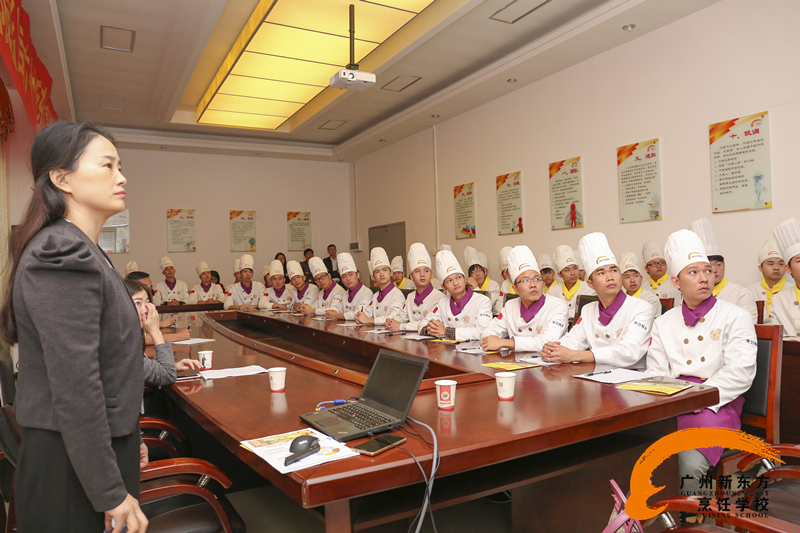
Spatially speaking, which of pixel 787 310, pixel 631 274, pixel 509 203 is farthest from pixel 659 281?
pixel 509 203

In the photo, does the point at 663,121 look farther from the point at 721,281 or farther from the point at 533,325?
the point at 533,325

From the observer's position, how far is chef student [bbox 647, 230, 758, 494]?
189cm

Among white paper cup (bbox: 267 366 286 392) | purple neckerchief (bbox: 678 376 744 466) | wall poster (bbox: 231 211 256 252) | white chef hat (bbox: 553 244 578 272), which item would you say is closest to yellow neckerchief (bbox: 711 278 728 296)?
white chef hat (bbox: 553 244 578 272)

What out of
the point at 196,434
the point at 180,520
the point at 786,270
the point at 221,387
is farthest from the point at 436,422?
the point at 786,270

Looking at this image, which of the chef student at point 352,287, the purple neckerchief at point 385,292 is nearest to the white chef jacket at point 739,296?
the purple neckerchief at point 385,292

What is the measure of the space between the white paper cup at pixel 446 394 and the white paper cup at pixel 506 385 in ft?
0.60

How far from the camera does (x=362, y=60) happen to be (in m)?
5.94

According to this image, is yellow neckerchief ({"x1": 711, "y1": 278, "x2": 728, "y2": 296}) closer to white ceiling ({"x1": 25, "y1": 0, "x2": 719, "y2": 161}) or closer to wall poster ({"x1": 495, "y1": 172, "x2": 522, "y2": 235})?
white ceiling ({"x1": 25, "y1": 0, "x2": 719, "y2": 161})

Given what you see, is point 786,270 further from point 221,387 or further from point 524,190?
point 221,387

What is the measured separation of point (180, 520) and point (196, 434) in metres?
1.36

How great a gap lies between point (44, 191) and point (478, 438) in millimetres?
1145

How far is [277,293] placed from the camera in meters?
7.32

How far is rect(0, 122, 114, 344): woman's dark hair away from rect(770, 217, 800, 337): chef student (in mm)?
4058

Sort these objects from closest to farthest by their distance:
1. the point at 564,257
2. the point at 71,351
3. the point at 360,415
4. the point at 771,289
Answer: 1. the point at 71,351
2. the point at 360,415
3. the point at 771,289
4. the point at 564,257
